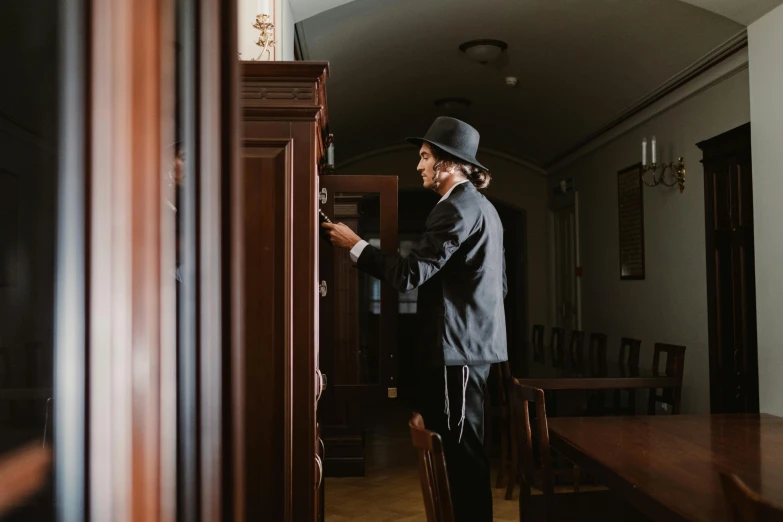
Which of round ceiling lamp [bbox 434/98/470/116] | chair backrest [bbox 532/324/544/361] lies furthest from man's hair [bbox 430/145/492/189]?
round ceiling lamp [bbox 434/98/470/116]

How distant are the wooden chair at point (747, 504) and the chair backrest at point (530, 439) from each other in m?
1.28

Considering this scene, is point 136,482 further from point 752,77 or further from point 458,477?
point 752,77

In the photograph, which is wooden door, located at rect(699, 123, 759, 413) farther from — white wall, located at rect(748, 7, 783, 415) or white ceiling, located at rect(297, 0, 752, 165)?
white wall, located at rect(748, 7, 783, 415)

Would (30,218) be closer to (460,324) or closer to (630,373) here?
(460,324)

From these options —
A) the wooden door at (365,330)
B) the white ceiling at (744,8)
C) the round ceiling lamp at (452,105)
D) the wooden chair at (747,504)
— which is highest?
the round ceiling lamp at (452,105)

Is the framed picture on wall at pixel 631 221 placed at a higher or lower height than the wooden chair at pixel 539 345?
higher

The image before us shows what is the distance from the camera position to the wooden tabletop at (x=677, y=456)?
172 centimetres

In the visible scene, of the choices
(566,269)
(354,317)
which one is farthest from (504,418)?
(566,269)

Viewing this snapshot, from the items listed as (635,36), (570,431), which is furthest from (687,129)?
(570,431)

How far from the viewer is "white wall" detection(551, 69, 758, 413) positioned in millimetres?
5457

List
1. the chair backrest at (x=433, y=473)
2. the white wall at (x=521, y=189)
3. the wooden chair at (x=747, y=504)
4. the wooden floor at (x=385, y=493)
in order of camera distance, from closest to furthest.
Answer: the wooden chair at (x=747, y=504)
the chair backrest at (x=433, y=473)
the wooden floor at (x=385, y=493)
the white wall at (x=521, y=189)

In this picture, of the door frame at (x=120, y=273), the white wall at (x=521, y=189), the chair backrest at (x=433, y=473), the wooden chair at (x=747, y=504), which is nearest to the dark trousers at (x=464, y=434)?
the chair backrest at (x=433, y=473)

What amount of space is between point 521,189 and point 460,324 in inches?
296

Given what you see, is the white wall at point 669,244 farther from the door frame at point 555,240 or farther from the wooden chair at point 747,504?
the wooden chair at point 747,504
